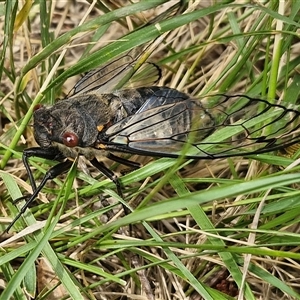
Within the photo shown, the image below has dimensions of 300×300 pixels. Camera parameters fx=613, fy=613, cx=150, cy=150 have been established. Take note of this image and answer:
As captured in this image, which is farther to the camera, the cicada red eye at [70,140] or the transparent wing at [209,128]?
the cicada red eye at [70,140]

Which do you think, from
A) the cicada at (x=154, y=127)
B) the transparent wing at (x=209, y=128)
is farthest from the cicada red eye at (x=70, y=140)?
the transparent wing at (x=209, y=128)

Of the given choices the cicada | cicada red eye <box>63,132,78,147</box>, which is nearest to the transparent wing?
the cicada

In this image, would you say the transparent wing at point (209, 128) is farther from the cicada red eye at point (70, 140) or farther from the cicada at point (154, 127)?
the cicada red eye at point (70, 140)

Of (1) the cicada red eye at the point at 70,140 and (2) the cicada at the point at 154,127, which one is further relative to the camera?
(1) the cicada red eye at the point at 70,140

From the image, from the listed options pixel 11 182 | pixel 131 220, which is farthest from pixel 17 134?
pixel 131 220

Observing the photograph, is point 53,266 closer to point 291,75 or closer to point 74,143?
point 74,143

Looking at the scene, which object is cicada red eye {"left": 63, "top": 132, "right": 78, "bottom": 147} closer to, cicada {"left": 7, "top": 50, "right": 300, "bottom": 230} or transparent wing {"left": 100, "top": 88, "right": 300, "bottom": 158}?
cicada {"left": 7, "top": 50, "right": 300, "bottom": 230}

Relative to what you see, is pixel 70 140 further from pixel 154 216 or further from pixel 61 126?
pixel 154 216
